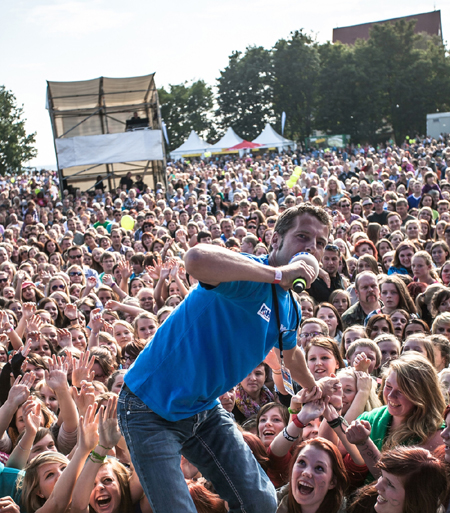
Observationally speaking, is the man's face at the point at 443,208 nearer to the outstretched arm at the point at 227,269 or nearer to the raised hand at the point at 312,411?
the raised hand at the point at 312,411

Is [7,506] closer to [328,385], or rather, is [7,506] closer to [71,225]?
[328,385]

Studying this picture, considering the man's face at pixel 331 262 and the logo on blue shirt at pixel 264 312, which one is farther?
the man's face at pixel 331 262

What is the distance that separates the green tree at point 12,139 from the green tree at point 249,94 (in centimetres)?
2736

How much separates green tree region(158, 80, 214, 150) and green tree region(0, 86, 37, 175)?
23135 millimetres

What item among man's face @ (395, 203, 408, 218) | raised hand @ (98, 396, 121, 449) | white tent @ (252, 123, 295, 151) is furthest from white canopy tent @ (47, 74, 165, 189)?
white tent @ (252, 123, 295, 151)

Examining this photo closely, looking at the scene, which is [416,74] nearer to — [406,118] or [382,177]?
[406,118]

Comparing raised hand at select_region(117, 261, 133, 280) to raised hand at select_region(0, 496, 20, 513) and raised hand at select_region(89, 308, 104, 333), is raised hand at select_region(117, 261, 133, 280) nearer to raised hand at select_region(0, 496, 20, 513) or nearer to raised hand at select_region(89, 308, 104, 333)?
raised hand at select_region(89, 308, 104, 333)

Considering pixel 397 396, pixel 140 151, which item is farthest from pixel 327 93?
pixel 397 396

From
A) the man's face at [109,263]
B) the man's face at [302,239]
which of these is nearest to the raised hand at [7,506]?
the man's face at [302,239]

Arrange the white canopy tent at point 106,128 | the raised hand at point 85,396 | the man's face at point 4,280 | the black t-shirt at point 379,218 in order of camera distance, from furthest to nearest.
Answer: the white canopy tent at point 106,128
the black t-shirt at point 379,218
the man's face at point 4,280
the raised hand at point 85,396

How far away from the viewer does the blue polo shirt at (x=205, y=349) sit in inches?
98.3

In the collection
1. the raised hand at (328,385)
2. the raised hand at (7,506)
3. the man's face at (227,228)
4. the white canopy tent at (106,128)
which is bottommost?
the raised hand at (7,506)

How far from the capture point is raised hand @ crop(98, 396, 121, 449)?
3160 millimetres

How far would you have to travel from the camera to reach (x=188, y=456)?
274cm
